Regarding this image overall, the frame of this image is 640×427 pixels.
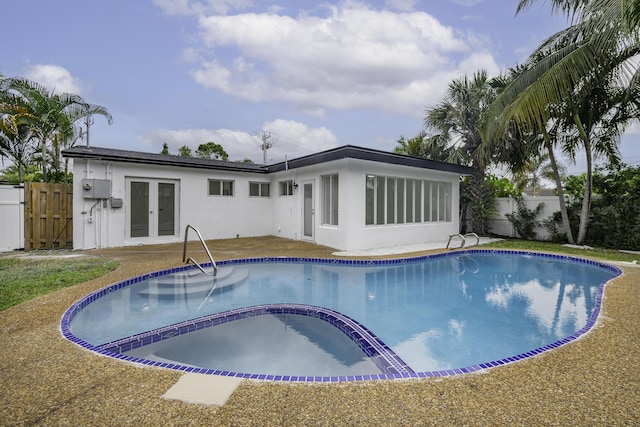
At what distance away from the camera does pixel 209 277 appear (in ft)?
22.1

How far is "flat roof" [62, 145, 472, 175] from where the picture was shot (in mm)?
9156

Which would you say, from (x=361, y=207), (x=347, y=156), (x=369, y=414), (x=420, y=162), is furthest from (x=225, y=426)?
(x=420, y=162)

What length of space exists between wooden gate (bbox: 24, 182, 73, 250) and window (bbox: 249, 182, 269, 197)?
5.71 m

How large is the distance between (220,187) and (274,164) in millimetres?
2210

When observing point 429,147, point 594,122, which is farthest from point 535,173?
point 594,122

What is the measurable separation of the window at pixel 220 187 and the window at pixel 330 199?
393cm

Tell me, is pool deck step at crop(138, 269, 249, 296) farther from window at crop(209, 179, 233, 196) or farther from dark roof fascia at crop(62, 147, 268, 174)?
window at crop(209, 179, 233, 196)

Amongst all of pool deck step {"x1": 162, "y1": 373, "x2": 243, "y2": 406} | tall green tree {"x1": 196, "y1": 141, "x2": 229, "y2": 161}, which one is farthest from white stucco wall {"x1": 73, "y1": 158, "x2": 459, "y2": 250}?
tall green tree {"x1": 196, "y1": 141, "x2": 229, "y2": 161}

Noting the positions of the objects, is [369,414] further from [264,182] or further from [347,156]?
[264,182]

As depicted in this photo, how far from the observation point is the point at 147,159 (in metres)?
10.3

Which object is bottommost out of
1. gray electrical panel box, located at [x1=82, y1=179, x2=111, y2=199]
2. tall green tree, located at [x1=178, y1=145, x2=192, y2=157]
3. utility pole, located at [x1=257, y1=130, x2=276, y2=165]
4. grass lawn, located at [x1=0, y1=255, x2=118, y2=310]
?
grass lawn, located at [x1=0, y1=255, x2=118, y2=310]

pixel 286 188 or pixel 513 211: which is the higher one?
pixel 286 188

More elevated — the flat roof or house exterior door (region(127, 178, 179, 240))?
the flat roof

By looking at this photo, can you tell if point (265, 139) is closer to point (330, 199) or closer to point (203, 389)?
point (330, 199)
